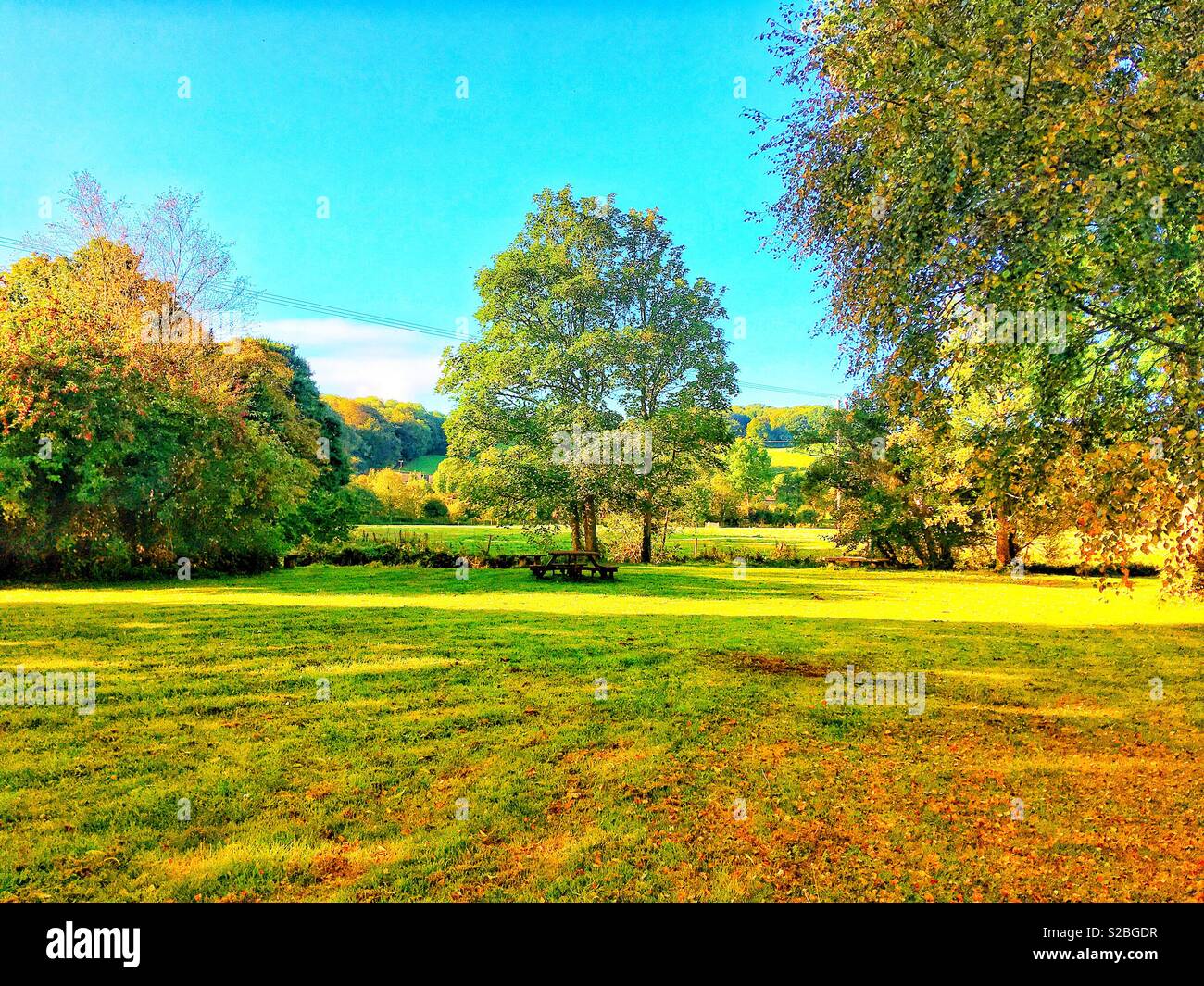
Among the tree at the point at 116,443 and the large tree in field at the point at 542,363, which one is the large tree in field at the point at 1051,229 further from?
the tree at the point at 116,443

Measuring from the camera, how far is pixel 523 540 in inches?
1638

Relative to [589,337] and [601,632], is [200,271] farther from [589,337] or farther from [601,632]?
[601,632]

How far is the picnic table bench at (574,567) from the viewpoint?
2067 centimetres

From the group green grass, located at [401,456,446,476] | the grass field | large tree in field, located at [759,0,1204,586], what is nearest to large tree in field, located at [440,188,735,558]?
the grass field

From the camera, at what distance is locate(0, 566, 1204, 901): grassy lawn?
387cm

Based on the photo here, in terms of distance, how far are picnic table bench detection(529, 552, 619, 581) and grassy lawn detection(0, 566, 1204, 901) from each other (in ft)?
28.6

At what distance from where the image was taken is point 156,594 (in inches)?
646

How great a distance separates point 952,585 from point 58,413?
1168 inches

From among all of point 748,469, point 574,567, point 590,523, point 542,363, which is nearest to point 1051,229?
point 574,567

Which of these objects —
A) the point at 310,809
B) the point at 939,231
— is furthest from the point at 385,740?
the point at 939,231

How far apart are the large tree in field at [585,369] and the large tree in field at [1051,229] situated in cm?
1839

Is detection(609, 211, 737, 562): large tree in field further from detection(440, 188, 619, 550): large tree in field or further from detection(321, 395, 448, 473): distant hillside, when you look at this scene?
detection(321, 395, 448, 473): distant hillside

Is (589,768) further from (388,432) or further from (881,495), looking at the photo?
(388,432)

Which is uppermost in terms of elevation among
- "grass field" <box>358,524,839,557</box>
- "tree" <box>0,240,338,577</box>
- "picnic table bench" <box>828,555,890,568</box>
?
"tree" <box>0,240,338,577</box>
